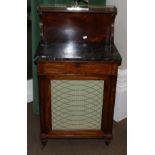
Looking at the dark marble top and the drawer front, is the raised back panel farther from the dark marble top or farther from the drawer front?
the drawer front

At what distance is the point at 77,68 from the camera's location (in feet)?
5.85

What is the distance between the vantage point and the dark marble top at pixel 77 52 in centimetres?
174

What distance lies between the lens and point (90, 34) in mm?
2016

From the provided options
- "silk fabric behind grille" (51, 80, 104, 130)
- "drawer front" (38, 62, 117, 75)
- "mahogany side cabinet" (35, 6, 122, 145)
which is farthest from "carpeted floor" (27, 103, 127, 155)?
"drawer front" (38, 62, 117, 75)

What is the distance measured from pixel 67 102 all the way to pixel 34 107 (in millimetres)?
594

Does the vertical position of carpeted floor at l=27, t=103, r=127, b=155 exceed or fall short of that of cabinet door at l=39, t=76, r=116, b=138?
it falls short

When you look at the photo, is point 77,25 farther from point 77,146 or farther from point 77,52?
point 77,146

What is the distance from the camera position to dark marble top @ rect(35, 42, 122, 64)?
5.71 feet

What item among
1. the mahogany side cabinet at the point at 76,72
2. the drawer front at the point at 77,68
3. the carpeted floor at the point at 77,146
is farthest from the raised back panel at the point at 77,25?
the carpeted floor at the point at 77,146

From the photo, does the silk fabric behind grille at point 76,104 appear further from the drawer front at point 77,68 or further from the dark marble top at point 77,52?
the dark marble top at point 77,52

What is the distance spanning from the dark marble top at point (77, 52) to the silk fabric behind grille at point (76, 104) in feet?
0.58

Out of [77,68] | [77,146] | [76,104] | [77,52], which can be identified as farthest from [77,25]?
[77,146]
